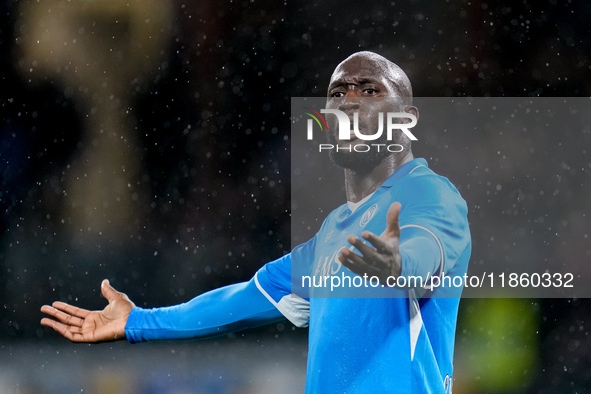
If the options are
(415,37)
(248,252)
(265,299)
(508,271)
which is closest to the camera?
(265,299)

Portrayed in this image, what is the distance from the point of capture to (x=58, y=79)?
16.9 ft

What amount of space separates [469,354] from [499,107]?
1940 millimetres

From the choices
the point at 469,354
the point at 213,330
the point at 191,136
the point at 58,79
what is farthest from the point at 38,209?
the point at 469,354

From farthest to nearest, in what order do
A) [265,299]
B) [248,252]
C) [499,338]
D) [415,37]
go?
[248,252] → [499,338] → [415,37] → [265,299]

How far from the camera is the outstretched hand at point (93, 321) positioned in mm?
2539

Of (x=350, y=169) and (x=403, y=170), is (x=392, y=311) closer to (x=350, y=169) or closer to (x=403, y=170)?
(x=403, y=170)

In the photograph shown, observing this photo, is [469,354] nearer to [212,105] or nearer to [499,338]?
[499,338]

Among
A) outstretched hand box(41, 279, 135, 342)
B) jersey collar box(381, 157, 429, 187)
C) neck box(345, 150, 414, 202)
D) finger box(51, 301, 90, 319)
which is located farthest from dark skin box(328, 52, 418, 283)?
finger box(51, 301, 90, 319)

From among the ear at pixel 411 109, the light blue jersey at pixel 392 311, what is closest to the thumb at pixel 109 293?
the light blue jersey at pixel 392 311

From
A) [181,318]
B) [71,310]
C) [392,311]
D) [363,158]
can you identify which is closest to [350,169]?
[363,158]

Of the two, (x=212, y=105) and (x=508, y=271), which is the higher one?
(x=212, y=105)

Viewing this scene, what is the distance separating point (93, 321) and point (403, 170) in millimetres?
1428

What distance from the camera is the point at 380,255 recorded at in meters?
1.41

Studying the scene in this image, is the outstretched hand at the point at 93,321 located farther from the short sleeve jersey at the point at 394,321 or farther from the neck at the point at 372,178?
the neck at the point at 372,178
